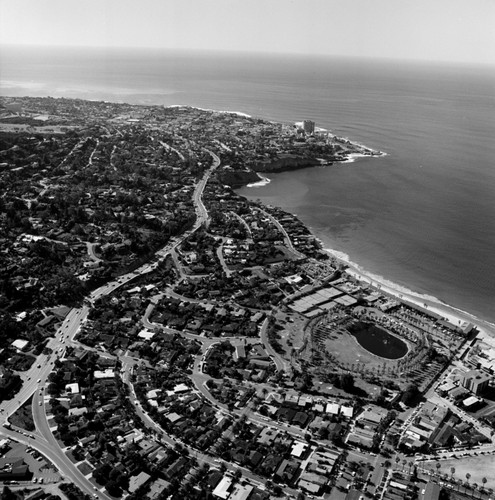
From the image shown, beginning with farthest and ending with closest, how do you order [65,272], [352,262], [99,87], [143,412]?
1. [99,87]
2. [352,262]
3. [65,272]
4. [143,412]

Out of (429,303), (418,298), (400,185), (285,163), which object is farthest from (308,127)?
(429,303)

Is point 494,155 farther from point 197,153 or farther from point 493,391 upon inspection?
point 493,391

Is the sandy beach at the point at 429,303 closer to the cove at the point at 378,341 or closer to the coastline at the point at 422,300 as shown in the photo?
the coastline at the point at 422,300

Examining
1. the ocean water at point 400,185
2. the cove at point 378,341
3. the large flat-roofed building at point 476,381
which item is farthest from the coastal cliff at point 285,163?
the large flat-roofed building at point 476,381

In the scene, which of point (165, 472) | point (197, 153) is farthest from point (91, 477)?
point (197, 153)

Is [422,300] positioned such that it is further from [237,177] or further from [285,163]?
[285,163]

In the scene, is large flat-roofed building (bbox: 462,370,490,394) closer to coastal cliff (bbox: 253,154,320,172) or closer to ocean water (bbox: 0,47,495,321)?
ocean water (bbox: 0,47,495,321)
